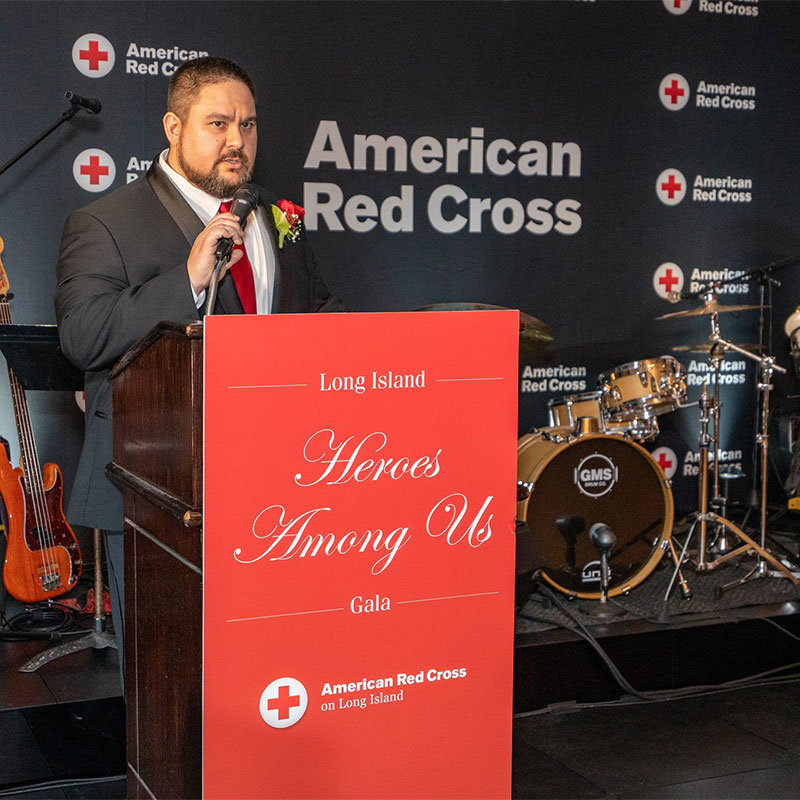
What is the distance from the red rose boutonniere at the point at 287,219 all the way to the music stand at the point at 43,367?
3.05 feet

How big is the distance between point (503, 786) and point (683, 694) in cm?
192

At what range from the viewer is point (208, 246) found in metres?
1.97

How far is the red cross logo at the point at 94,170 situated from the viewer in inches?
165

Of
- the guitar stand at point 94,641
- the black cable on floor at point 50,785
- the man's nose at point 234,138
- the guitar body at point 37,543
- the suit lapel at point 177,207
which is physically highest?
the man's nose at point 234,138

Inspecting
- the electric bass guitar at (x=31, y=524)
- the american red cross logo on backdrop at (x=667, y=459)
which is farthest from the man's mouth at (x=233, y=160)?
the american red cross logo on backdrop at (x=667, y=459)

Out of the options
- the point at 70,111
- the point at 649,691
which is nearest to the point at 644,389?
the point at 649,691

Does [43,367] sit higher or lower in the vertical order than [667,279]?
lower

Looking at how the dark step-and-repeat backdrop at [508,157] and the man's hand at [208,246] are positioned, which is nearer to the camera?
the man's hand at [208,246]

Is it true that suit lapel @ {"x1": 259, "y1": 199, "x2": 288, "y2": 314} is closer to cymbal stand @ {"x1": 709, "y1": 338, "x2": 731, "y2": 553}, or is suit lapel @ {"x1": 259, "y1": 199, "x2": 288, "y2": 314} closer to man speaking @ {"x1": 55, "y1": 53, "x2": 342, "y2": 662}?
man speaking @ {"x1": 55, "y1": 53, "x2": 342, "y2": 662}

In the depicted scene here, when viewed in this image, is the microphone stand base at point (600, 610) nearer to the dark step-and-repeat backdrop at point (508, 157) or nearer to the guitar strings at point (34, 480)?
the dark step-and-repeat backdrop at point (508, 157)

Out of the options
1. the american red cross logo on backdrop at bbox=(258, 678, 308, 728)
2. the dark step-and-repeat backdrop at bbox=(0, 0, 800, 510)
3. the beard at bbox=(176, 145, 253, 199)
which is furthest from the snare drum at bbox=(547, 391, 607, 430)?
the american red cross logo on backdrop at bbox=(258, 678, 308, 728)

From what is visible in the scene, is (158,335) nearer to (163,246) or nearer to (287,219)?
(163,246)

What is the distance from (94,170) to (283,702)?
9.69 ft

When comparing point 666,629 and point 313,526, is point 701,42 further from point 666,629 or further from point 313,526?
point 313,526
